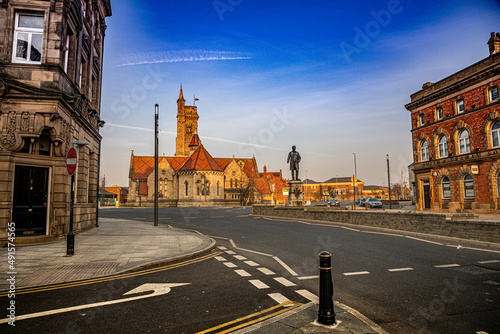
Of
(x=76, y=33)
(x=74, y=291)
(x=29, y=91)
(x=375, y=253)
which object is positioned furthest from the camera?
(x=76, y=33)

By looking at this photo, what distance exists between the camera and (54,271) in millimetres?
7004

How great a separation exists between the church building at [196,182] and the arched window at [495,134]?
1718 inches

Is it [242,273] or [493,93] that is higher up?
[493,93]

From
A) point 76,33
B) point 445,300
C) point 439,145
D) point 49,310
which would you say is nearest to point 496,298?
point 445,300

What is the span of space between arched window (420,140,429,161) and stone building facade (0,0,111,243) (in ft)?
97.1

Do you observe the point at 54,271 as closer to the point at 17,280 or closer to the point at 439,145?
the point at 17,280

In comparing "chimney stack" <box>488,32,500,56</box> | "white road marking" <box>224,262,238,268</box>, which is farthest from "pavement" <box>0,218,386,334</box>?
"chimney stack" <box>488,32,500,56</box>

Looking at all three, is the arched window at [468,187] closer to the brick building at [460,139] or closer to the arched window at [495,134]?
the brick building at [460,139]

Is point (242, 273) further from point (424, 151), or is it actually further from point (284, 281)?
point (424, 151)

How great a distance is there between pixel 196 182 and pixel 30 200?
58.2 meters

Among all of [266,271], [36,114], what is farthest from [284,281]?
[36,114]

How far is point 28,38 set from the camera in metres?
11.8

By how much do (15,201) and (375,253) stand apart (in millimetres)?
12031

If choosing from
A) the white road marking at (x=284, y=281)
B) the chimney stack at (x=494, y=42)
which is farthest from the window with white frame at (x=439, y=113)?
the white road marking at (x=284, y=281)
